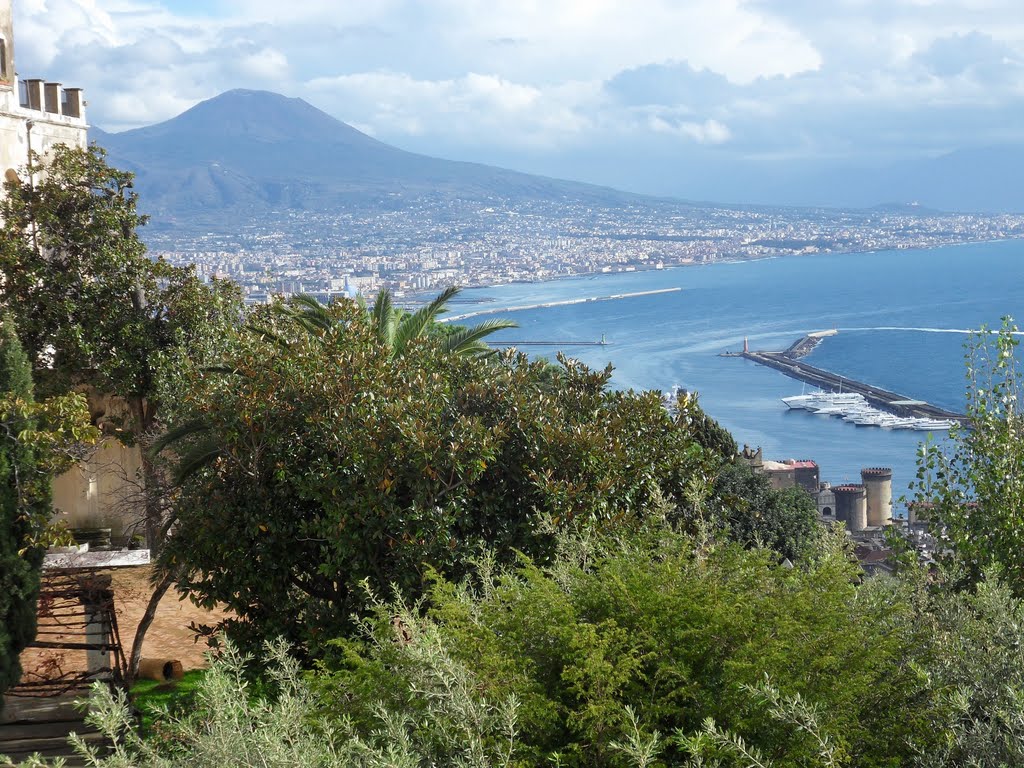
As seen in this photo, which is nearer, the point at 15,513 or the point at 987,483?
the point at 987,483

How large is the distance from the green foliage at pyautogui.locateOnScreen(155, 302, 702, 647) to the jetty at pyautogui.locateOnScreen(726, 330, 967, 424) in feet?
206

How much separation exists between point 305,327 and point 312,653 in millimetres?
5284

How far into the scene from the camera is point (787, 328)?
11606 cm

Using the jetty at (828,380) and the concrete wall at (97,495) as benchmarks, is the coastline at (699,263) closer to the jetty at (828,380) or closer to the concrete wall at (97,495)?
the jetty at (828,380)

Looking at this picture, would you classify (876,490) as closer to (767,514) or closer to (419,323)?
(767,514)

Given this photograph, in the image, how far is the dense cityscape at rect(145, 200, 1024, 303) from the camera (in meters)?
102

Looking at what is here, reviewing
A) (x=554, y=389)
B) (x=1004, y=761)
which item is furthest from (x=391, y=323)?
(x=1004, y=761)

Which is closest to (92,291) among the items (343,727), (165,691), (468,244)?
(165,691)

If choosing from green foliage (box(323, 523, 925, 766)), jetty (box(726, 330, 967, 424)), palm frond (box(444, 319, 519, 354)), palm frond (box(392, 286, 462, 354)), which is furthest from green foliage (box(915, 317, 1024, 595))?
jetty (box(726, 330, 967, 424))

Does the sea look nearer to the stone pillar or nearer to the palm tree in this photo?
the palm tree

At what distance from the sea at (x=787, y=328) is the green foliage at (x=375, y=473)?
39.9 meters

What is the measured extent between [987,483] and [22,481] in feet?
26.2

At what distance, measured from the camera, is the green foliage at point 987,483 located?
262 inches

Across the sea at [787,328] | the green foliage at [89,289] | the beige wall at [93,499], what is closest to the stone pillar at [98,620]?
the green foliage at [89,289]
